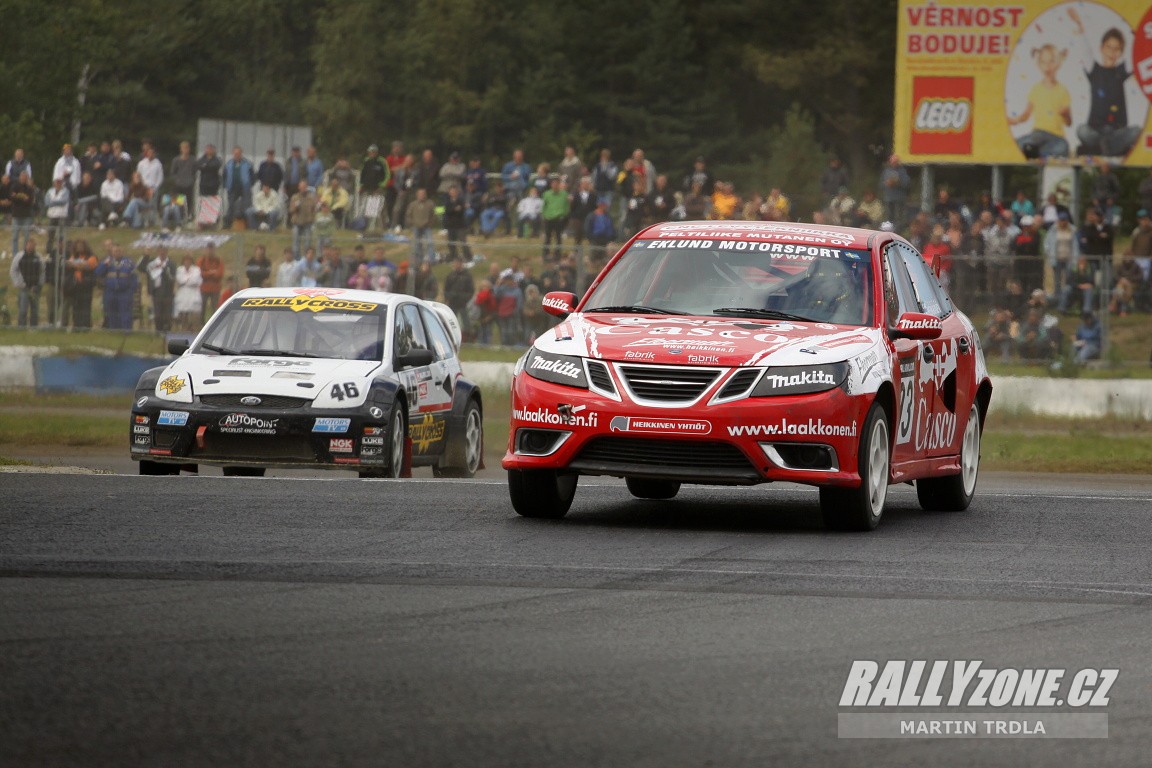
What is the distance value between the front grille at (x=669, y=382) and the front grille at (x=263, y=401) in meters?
4.76

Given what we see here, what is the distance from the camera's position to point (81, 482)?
11.9m

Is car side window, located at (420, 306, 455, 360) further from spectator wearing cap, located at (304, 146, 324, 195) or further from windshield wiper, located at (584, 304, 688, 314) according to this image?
spectator wearing cap, located at (304, 146, 324, 195)

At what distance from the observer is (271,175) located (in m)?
32.8

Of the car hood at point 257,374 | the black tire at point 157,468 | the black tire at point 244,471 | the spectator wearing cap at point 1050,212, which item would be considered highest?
the spectator wearing cap at point 1050,212

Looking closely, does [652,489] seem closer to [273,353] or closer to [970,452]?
[970,452]

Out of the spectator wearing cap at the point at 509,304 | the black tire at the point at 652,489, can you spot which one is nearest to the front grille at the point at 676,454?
the black tire at the point at 652,489

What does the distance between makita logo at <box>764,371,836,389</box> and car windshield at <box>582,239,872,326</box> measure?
881 mm

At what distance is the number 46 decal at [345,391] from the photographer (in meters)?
14.4

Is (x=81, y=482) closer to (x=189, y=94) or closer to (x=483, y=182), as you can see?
(x=483, y=182)

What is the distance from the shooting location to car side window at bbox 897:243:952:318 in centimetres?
1212

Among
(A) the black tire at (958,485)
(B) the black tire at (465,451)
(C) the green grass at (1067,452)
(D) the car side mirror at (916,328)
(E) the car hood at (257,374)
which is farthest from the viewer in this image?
(C) the green grass at (1067,452)

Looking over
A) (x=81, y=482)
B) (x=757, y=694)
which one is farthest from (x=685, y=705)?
(x=81, y=482)

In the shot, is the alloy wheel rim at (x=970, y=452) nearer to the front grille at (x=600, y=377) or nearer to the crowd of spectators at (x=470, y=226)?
the front grille at (x=600, y=377)

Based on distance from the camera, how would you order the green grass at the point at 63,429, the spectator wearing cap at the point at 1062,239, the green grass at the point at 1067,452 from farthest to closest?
1. the spectator wearing cap at the point at 1062,239
2. the green grass at the point at 63,429
3. the green grass at the point at 1067,452
